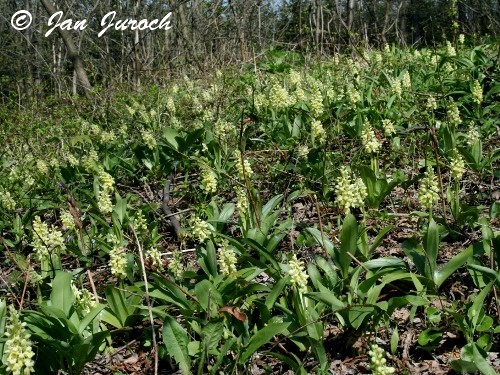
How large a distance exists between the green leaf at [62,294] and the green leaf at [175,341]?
515mm

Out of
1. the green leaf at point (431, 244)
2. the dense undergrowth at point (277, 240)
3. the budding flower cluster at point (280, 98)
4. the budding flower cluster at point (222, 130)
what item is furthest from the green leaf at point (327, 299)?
the budding flower cluster at point (280, 98)

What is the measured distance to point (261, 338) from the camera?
2.55 m

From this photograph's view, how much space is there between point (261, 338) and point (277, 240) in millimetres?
897

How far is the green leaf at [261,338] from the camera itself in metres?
2.52

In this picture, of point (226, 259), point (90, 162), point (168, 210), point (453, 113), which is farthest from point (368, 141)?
point (90, 162)

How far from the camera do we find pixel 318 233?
10.6 ft

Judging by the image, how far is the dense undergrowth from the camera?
8.81ft

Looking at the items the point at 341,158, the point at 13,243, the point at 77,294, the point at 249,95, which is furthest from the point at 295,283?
the point at 249,95

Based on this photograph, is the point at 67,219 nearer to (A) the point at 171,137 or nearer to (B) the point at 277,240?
(B) the point at 277,240

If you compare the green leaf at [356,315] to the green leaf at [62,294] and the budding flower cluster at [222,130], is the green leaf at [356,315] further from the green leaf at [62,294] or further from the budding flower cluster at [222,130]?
the budding flower cluster at [222,130]

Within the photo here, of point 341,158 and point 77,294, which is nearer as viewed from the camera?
point 77,294

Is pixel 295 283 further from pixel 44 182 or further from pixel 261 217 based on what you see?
pixel 44 182

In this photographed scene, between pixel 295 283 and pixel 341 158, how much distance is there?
2.33 m

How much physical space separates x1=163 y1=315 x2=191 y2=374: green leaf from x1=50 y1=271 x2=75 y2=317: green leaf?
0.52 meters
